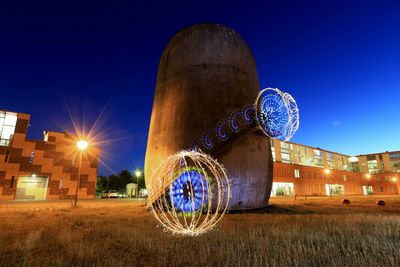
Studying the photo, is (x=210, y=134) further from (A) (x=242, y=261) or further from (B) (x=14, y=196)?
(B) (x=14, y=196)

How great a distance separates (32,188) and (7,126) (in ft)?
39.5

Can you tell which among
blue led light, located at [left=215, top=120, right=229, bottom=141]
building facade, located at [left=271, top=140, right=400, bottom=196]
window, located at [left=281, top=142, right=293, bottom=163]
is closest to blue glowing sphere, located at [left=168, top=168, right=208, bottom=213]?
blue led light, located at [left=215, top=120, right=229, bottom=141]

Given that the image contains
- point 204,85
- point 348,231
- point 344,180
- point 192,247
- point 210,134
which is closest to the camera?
point 192,247

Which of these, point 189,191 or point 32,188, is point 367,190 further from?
point 32,188

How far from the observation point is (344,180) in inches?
3386

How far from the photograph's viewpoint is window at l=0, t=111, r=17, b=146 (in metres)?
41.4

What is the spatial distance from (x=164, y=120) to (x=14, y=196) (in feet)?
118

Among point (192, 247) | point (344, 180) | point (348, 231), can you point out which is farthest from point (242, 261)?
point (344, 180)

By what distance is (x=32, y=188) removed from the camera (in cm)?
4416

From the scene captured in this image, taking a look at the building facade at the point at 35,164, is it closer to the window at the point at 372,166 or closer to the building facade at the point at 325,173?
the building facade at the point at 325,173

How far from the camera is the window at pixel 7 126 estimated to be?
4141 centimetres

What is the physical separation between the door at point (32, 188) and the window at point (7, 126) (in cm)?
736

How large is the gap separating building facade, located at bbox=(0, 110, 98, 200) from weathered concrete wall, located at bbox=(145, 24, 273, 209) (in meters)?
25.9

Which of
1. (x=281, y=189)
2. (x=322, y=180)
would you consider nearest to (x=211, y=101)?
(x=281, y=189)
